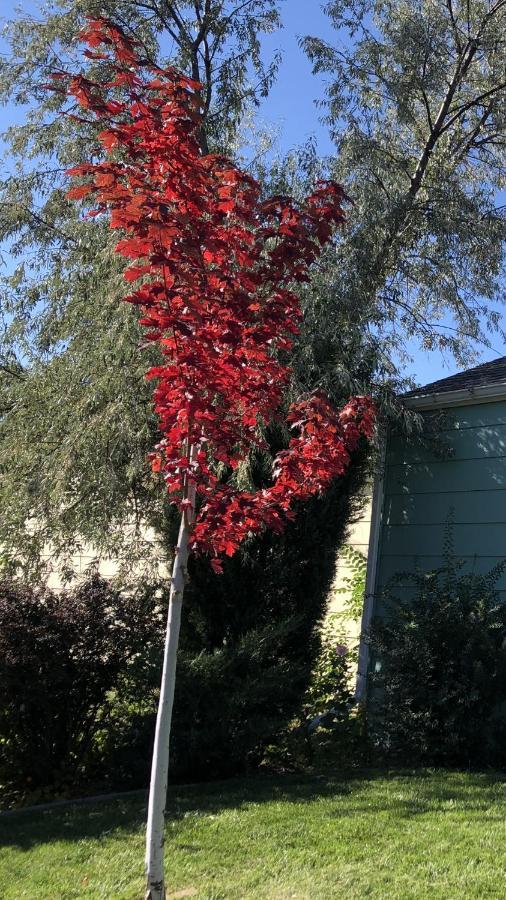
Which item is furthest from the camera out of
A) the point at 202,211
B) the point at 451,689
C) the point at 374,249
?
the point at 374,249

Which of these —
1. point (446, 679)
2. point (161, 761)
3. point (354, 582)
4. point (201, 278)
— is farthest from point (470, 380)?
point (161, 761)

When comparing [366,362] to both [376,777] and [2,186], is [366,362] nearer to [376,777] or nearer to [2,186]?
[376,777]

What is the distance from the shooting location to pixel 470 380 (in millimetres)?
7969

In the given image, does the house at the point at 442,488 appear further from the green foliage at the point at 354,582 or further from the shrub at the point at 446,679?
the shrub at the point at 446,679

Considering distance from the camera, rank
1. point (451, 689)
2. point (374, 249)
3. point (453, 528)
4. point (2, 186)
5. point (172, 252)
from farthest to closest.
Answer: point (2, 186)
point (374, 249)
point (453, 528)
point (451, 689)
point (172, 252)

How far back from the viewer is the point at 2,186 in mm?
9398

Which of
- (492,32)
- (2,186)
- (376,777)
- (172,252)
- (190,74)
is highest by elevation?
(492,32)

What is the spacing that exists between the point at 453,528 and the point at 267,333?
406 centimetres

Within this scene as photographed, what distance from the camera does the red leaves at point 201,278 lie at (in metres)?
3.50

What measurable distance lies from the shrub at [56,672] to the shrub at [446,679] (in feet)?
6.10

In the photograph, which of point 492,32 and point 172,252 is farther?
point 492,32


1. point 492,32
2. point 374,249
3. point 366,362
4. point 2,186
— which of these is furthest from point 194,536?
point 492,32

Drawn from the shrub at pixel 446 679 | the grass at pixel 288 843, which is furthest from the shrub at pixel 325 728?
the grass at pixel 288 843

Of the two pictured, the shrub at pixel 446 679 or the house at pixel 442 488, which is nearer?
the shrub at pixel 446 679
